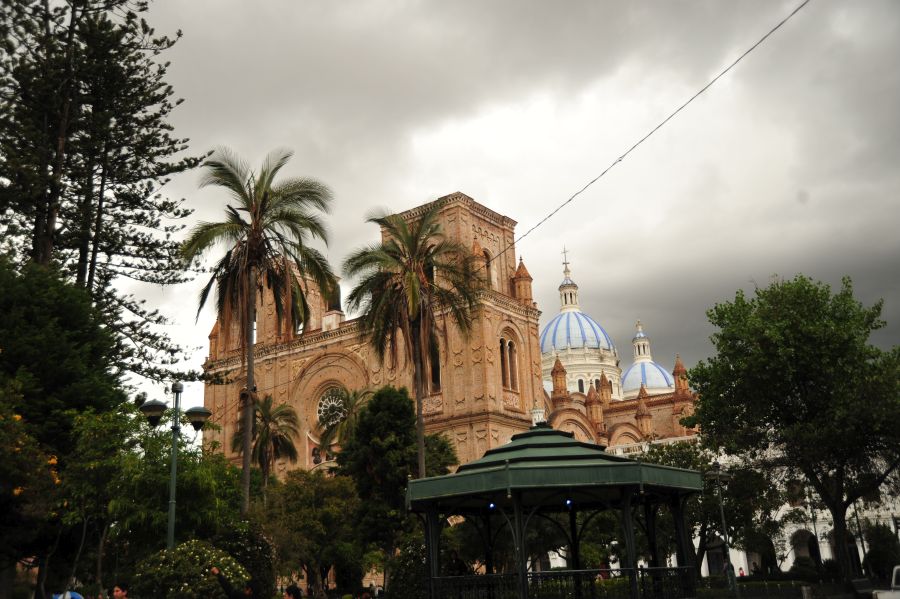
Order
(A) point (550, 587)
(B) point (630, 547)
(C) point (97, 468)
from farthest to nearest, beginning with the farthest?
1. (C) point (97, 468)
2. (A) point (550, 587)
3. (B) point (630, 547)

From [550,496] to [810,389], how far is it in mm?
15915

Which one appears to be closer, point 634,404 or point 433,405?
point 433,405

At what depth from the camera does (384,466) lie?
29172 millimetres

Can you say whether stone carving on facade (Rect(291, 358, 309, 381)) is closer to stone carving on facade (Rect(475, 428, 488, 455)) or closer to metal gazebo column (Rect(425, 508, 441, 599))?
stone carving on facade (Rect(475, 428, 488, 455))

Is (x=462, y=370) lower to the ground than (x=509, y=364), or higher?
lower

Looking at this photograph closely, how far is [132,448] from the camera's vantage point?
66.2 ft

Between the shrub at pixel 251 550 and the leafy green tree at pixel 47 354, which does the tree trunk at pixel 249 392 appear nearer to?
the shrub at pixel 251 550

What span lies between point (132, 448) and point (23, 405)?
2659 mm

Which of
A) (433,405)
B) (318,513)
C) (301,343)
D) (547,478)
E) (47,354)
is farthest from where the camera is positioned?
(301,343)

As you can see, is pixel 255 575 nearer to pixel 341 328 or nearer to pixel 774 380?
pixel 774 380

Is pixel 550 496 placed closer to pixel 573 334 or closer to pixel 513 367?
pixel 513 367

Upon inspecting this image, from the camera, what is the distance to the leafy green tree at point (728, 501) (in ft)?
93.8

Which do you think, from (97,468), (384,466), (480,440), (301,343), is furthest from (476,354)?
(97,468)

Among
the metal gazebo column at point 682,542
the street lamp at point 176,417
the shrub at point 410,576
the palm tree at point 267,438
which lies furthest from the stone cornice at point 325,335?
the metal gazebo column at point 682,542
